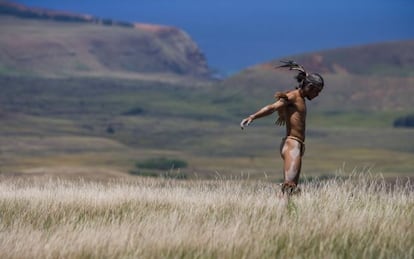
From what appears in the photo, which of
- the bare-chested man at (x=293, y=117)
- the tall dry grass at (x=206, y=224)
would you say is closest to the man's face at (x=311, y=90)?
the bare-chested man at (x=293, y=117)

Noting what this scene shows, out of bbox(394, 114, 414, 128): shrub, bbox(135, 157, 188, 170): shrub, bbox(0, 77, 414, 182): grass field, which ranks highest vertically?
bbox(394, 114, 414, 128): shrub

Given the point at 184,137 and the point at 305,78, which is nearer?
the point at 305,78

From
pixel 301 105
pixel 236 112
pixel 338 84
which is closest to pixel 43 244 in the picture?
pixel 301 105

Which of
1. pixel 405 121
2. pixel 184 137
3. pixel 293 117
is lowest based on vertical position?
pixel 184 137

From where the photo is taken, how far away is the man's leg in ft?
39.6

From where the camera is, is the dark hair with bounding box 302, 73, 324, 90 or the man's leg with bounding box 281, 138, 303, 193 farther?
the dark hair with bounding box 302, 73, 324, 90

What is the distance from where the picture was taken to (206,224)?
1091 cm

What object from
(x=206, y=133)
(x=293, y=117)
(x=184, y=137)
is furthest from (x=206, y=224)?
(x=206, y=133)

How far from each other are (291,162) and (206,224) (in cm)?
157

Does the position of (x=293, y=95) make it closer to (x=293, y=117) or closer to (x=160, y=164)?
(x=293, y=117)

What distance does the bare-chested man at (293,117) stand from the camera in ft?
39.7

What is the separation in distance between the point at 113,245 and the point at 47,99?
606 feet

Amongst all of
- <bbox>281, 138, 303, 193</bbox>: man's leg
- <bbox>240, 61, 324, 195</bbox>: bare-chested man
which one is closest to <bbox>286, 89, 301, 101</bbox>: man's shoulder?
<bbox>240, 61, 324, 195</bbox>: bare-chested man

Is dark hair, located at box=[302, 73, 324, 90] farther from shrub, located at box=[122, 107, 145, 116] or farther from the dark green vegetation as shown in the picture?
shrub, located at box=[122, 107, 145, 116]
